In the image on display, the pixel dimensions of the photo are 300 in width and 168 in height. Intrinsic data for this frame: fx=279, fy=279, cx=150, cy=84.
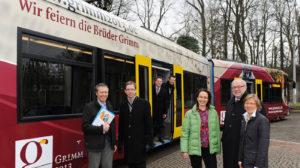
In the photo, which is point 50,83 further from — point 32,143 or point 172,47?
point 172,47

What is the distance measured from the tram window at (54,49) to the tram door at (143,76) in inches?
57.1

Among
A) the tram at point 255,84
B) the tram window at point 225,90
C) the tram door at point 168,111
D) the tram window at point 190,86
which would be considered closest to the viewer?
the tram door at point 168,111

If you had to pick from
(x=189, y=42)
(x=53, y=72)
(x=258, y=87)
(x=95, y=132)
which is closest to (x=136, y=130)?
(x=95, y=132)

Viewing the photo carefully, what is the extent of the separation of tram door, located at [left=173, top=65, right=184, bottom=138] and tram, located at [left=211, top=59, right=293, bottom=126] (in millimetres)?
3444

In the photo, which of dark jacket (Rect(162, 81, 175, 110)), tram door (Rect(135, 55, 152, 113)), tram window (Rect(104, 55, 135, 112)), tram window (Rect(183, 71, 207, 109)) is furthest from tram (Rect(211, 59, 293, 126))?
tram window (Rect(104, 55, 135, 112))

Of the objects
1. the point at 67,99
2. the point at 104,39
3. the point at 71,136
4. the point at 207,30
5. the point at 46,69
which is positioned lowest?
the point at 71,136

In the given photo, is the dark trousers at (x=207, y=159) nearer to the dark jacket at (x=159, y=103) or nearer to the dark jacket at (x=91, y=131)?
the dark jacket at (x=91, y=131)

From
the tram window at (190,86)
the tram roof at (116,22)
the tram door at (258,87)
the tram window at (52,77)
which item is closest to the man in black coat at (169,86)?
the tram roof at (116,22)

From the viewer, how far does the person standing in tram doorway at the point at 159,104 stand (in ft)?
21.9

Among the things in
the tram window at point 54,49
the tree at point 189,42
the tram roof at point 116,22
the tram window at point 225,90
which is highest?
the tree at point 189,42

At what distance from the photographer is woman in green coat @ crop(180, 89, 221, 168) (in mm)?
3557

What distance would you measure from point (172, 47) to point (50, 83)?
4.65 meters

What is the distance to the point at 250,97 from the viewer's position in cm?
310

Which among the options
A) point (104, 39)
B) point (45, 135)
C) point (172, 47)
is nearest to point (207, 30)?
point (172, 47)
